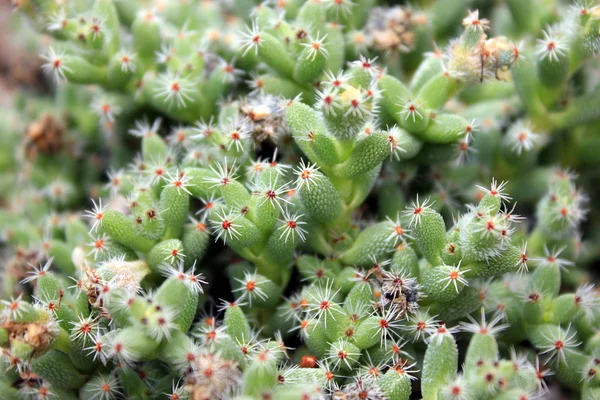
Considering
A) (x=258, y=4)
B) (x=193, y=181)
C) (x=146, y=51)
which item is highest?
(x=258, y=4)

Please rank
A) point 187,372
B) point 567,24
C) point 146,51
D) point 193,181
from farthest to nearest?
1. point 146,51
2. point 567,24
3. point 193,181
4. point 187,372

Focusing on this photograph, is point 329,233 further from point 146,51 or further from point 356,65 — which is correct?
point 146,51

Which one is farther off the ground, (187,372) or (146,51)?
(146,51)

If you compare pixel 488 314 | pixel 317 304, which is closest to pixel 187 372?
pixel 317 304

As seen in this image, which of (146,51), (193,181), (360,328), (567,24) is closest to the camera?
(360,328)

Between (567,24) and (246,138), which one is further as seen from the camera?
(567,24)

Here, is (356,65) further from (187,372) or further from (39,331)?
(39,331)
